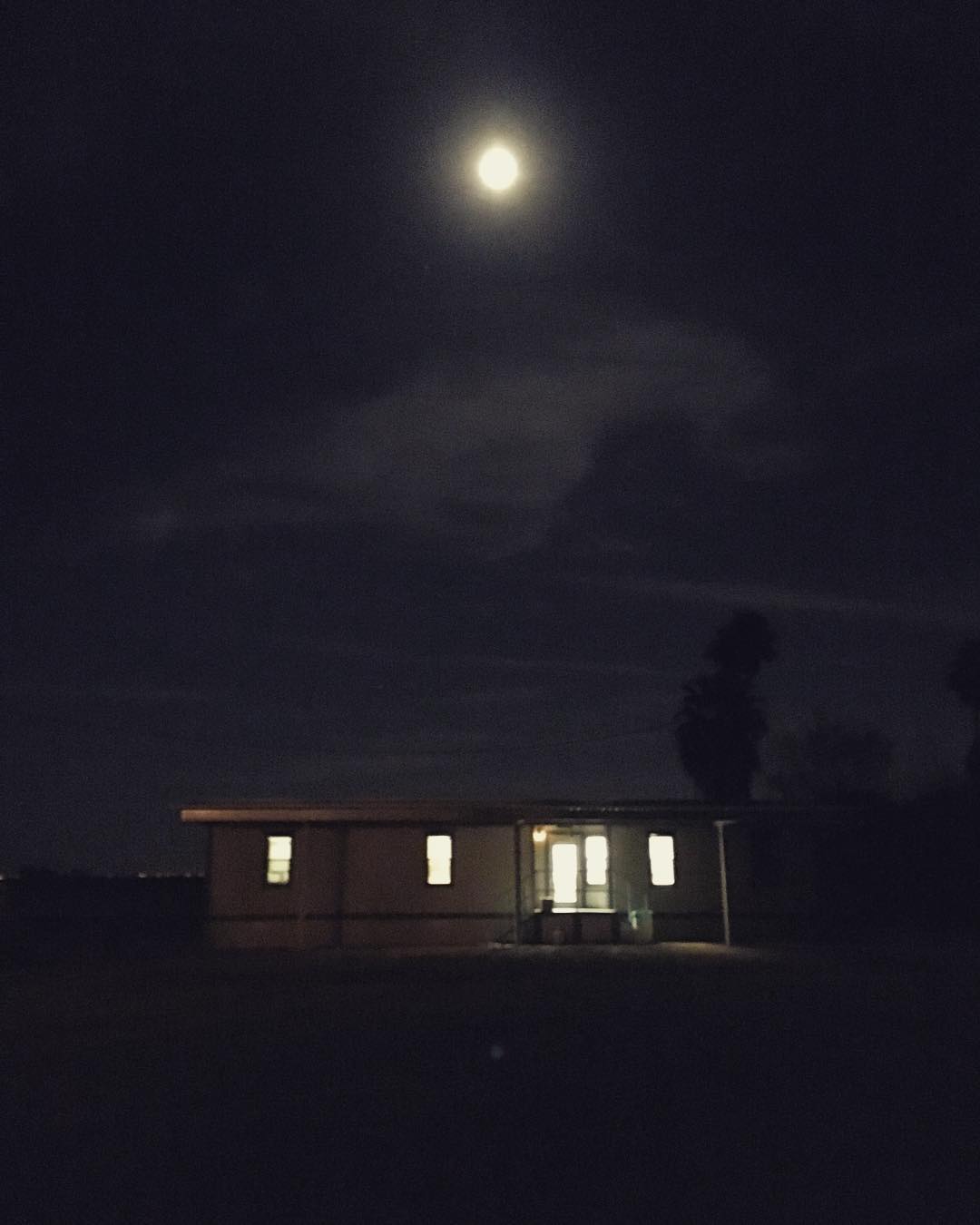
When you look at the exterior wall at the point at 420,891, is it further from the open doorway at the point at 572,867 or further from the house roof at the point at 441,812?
the open doorway at the point at 572,867

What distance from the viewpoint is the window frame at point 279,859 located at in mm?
23141

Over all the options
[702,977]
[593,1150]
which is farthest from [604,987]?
[593,1150]

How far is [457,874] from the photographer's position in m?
23.2

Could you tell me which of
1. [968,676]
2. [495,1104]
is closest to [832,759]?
[968,676]

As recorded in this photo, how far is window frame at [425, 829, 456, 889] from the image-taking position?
23.2 m

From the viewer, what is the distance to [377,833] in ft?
76.7

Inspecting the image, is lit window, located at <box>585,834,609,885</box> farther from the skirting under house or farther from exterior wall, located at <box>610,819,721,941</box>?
exterior wall, located at <box>610,819,721,941</box>

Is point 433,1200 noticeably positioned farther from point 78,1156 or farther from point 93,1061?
point 93,1061

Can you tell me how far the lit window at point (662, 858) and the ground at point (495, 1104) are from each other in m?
9.53

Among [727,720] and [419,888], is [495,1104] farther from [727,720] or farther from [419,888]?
[727,720]

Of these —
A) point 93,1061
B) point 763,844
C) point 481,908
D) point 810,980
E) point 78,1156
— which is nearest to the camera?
point 78,1156

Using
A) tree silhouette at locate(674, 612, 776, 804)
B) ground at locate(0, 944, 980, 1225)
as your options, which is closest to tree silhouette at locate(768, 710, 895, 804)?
tree silhouette at locate(674, 612, 776, 804)

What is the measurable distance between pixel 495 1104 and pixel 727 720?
144 ft

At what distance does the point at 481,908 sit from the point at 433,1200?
1803cm
